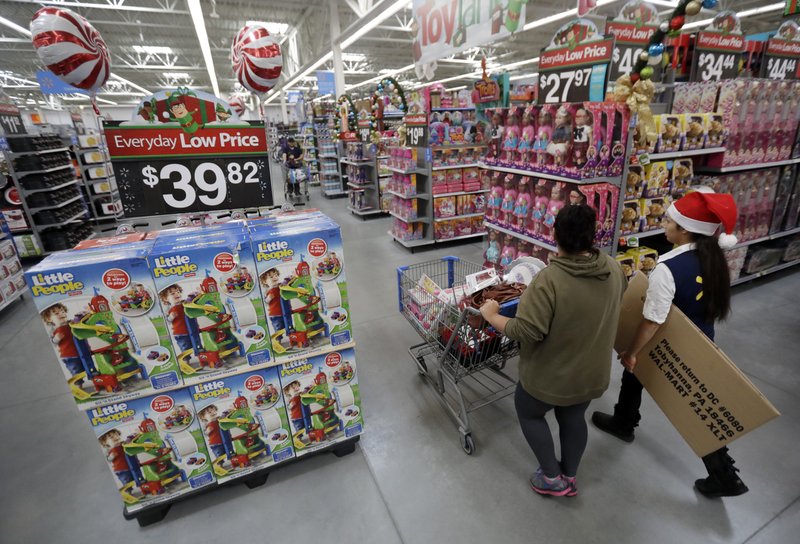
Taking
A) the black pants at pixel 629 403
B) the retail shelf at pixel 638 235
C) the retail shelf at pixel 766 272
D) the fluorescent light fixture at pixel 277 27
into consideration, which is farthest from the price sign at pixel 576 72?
the fluorescent light fixture at pixel 277 27

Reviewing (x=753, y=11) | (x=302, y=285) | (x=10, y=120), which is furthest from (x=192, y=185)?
(x=753, y=11)

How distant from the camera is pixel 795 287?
15.1 feet

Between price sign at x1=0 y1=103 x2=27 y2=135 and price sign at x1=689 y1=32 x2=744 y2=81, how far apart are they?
917 cm

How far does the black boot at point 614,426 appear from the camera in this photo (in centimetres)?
254

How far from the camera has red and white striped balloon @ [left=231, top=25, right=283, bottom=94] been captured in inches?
201

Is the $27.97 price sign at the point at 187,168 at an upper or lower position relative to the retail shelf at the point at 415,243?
upper

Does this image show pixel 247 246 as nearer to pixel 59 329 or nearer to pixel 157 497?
pixel 59 329

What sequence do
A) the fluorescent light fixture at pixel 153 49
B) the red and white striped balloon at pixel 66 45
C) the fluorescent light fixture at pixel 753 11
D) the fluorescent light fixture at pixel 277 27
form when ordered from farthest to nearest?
the fluorescent light fixture at pixel 153 49 → the fluorescent light fixture at pixel 277 27 → the fluorescent light fixture at pixel 753 11 → the red and white striped balloon at pixel 66 45

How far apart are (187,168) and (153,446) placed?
4.92 ft

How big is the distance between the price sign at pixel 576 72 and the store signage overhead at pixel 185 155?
2590 millimetres

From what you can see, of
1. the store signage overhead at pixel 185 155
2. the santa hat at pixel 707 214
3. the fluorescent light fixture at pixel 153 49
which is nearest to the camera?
the santa hat at pixel 707 214

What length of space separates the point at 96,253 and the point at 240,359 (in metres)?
0.81

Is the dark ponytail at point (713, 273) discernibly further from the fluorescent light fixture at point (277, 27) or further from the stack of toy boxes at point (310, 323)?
the fluorescent light fixture at point (277, 27)

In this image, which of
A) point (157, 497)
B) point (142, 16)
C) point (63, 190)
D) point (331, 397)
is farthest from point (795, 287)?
point (142, 16)
